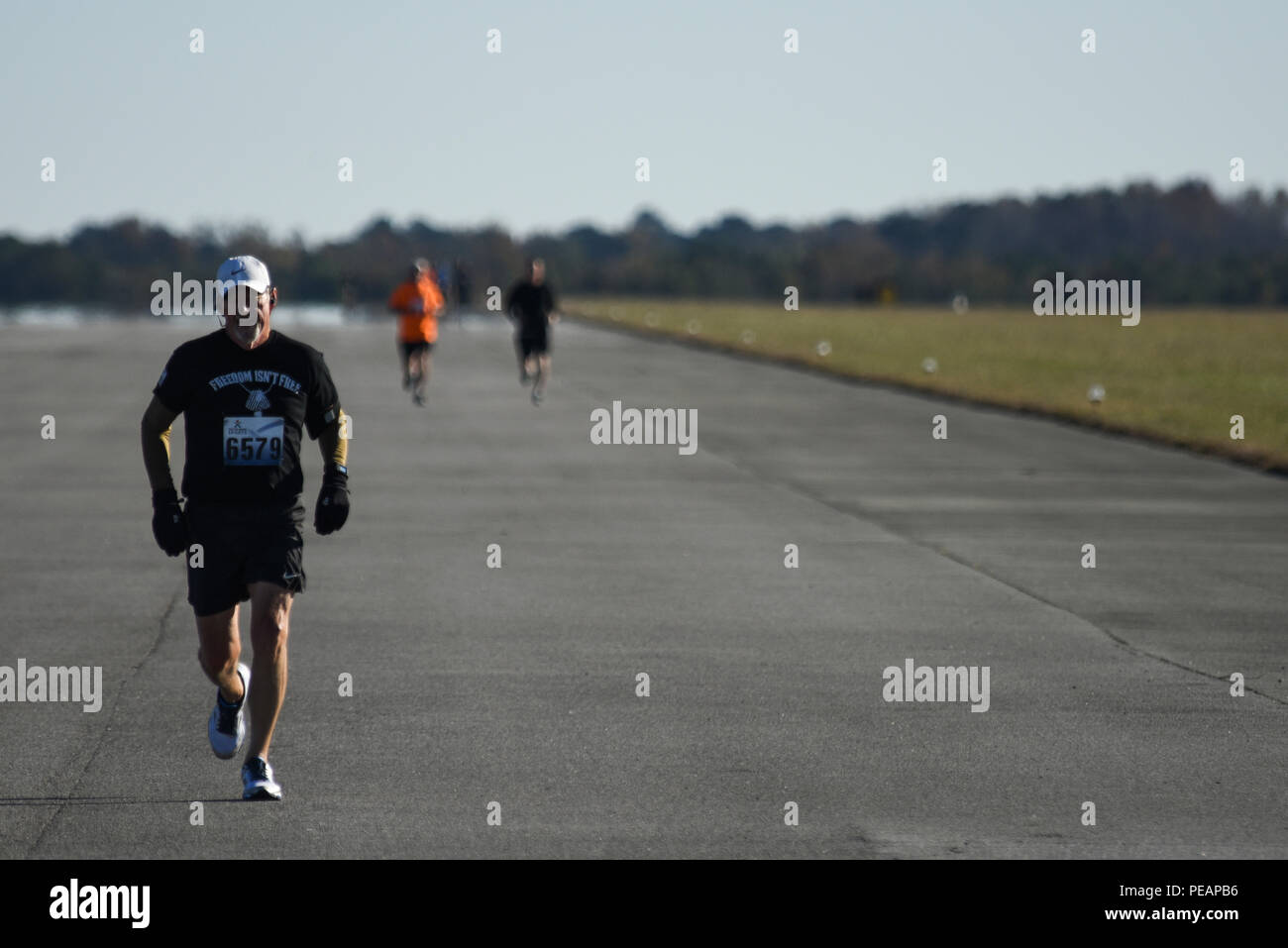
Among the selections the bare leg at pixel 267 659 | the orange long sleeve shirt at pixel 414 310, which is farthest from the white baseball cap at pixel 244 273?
the orange long sleeve shirt at pixel 414 310

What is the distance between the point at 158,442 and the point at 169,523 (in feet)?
1.14

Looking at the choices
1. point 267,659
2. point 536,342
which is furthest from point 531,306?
point 267,659

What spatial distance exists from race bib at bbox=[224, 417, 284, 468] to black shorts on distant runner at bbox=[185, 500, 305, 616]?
0.53ft

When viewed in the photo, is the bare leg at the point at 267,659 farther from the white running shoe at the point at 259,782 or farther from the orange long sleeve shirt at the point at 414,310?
the orange long sleeve shirt at the point at 414,310

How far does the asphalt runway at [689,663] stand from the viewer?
6523 millimetres

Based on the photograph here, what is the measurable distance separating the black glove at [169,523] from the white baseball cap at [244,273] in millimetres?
781

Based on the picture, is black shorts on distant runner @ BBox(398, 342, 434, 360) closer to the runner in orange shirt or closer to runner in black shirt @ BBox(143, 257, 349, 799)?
the runner in orange shirt

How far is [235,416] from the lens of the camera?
684 cm

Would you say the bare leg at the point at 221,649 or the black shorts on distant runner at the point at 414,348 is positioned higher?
the black shorts on distant runner at the point at 414,348

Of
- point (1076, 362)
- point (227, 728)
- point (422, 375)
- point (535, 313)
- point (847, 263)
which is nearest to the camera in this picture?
point (227, 728)

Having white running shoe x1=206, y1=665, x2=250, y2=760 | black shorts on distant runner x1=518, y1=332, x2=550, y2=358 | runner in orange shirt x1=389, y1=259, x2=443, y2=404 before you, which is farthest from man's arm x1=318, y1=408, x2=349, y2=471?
black shorts on distant runner x1=518, y1=332, x2=550, y2=358

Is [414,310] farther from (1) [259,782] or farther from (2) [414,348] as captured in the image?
(1) [259,782]

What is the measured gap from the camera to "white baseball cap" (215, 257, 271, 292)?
6758mm
